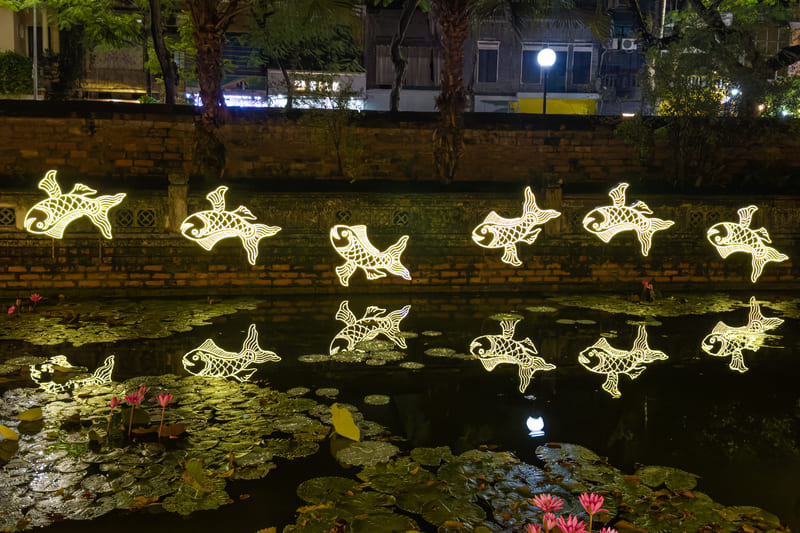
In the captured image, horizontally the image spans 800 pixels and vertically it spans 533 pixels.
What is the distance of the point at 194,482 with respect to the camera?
455cm

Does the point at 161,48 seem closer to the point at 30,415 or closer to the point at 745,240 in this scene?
the point at 30,415

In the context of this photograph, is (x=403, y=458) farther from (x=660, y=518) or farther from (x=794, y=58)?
(x=794, y=58)

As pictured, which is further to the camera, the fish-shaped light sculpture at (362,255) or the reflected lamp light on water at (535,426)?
the fish-shaped light sculpture at (362,255)

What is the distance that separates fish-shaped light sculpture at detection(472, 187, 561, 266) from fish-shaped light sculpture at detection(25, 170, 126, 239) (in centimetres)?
639

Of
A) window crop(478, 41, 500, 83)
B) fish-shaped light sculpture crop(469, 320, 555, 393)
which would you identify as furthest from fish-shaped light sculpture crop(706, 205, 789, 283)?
window crop(478, 41, 500, 83)

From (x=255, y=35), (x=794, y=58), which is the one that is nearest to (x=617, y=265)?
(x=794, y=58)

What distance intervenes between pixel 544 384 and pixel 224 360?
3.59 meters

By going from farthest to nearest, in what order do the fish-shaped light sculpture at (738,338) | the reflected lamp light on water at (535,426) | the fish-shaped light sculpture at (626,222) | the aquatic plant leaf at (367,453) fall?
1. the fish-shaped light sculpture at (626,222)
2. the fish-shaped light sculpture at (738,338)
3. the reflected lamp light on water at (535,426)
4. the aquatic plant leaf at (367,453)

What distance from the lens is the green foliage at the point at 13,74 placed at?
21859 millimetres

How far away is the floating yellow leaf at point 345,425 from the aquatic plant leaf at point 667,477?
7.09 ft

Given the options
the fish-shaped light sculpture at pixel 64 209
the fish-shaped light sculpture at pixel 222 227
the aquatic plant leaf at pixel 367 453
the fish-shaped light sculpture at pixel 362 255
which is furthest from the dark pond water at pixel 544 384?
the fish-shaped light sculpture at pixel 64 209

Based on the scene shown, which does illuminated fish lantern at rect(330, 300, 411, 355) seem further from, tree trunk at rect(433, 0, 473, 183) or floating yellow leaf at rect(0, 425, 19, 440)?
tree trunk at rect(433, 0, 473, 183)

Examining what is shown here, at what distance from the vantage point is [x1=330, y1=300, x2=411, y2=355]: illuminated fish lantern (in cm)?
859

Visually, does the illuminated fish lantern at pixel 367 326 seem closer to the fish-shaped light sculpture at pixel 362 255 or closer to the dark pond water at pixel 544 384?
the dark pond water at pixel 544 384
